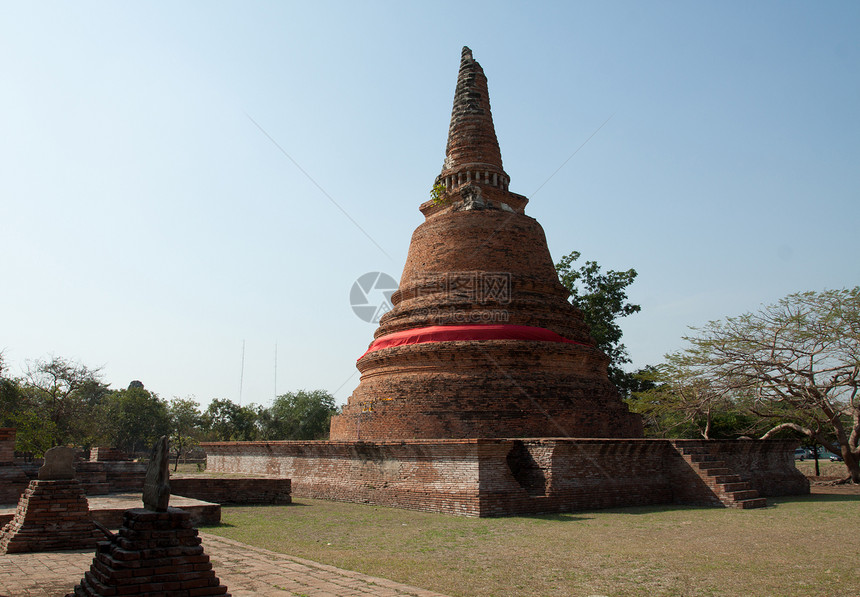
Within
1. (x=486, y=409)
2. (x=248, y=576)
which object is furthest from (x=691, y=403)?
(x=248, y=576)

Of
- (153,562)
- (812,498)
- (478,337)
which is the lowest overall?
(812,498)

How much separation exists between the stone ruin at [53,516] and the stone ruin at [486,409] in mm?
6109

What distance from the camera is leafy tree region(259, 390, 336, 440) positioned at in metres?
48.0

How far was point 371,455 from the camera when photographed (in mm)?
13766

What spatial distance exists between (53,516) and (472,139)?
612 inches

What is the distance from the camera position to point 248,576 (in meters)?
6.34

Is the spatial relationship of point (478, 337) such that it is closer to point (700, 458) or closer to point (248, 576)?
point (700, 458)


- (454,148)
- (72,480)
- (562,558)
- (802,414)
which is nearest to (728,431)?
(802,414)

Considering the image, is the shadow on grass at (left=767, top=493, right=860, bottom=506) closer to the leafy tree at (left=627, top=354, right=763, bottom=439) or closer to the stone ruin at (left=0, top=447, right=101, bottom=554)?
the leafy tree at (left=627, top=354, right=763, bottom=439)

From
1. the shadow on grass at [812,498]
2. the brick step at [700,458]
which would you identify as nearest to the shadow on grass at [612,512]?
the brick step at [700,458]

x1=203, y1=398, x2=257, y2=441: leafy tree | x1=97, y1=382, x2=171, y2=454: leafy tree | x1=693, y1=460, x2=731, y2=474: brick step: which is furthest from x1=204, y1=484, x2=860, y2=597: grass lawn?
x1=97, y1=382, x2=171, y2=454: leafy tree

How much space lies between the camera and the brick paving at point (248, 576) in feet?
18.7

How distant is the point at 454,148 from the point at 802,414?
1494 cm

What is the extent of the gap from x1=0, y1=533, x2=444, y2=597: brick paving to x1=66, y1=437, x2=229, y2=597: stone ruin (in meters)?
0.77
